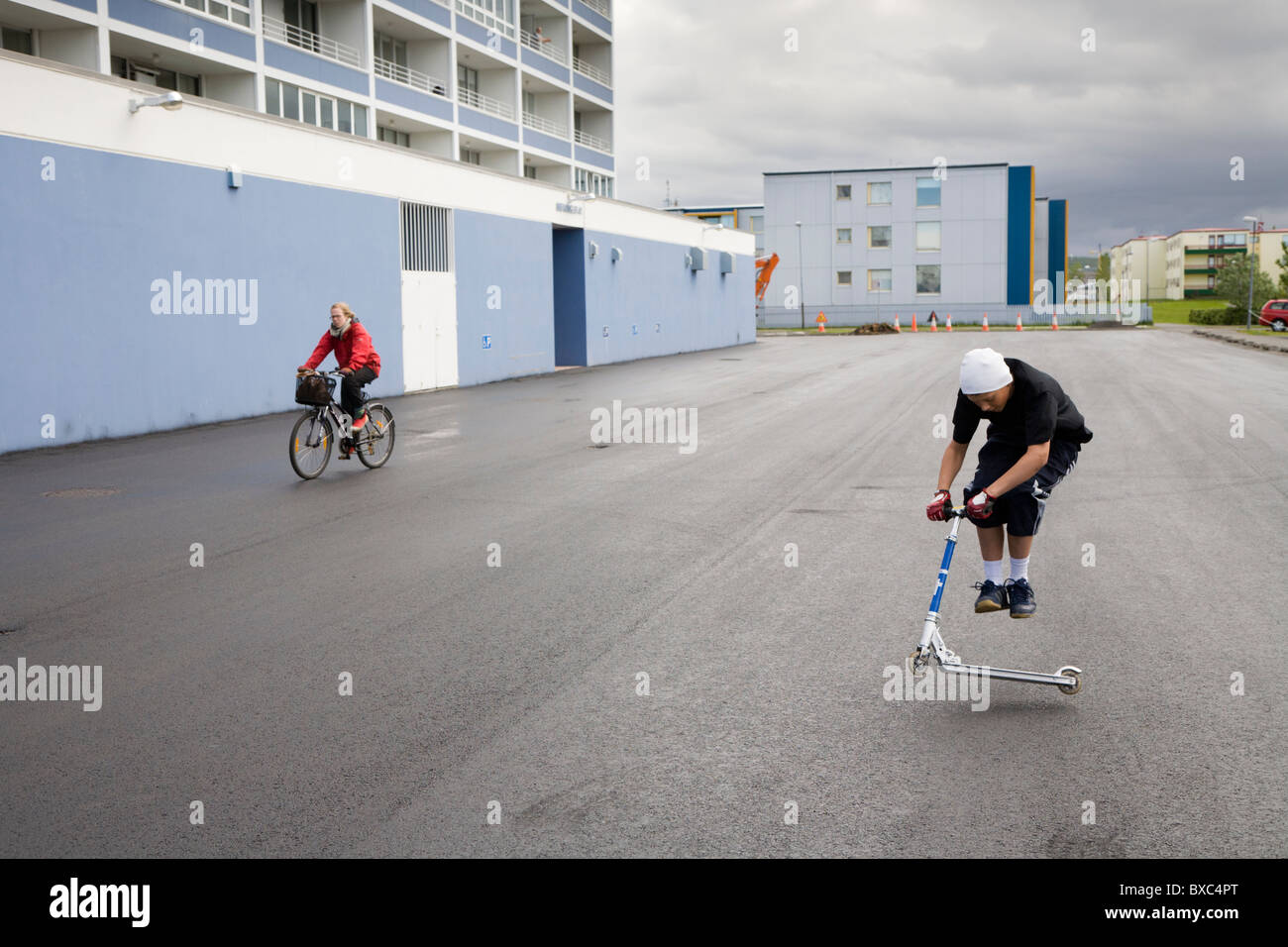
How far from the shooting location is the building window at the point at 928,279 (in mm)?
75562

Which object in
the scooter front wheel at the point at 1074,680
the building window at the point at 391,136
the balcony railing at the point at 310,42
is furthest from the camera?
the building window at the point at 391,136

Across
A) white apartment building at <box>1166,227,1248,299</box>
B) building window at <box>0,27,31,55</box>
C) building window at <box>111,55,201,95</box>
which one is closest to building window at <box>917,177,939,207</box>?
building window at <box>111,55,201,95</box>

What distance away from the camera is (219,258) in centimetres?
1958

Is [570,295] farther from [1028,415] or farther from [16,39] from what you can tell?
[1028,415]

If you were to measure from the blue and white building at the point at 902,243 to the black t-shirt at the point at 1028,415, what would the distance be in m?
69.1

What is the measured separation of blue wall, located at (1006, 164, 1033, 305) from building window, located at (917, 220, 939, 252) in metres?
4.39

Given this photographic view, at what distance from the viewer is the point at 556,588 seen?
25.1 ft

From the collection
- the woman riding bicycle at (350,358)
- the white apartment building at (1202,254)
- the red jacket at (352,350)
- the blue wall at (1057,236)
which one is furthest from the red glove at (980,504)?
the white apartment building at (1202,254)

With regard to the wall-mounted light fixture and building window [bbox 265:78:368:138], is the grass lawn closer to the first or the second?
building window [bbox 265:78:368:138]

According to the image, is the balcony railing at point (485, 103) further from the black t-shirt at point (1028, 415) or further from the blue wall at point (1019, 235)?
the black t-shirt at point (1028, 415)

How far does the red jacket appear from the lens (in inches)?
525

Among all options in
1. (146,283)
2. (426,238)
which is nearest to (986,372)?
(146,283)

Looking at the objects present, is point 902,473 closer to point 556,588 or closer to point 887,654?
point 556,588

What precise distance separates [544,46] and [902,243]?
103ft
